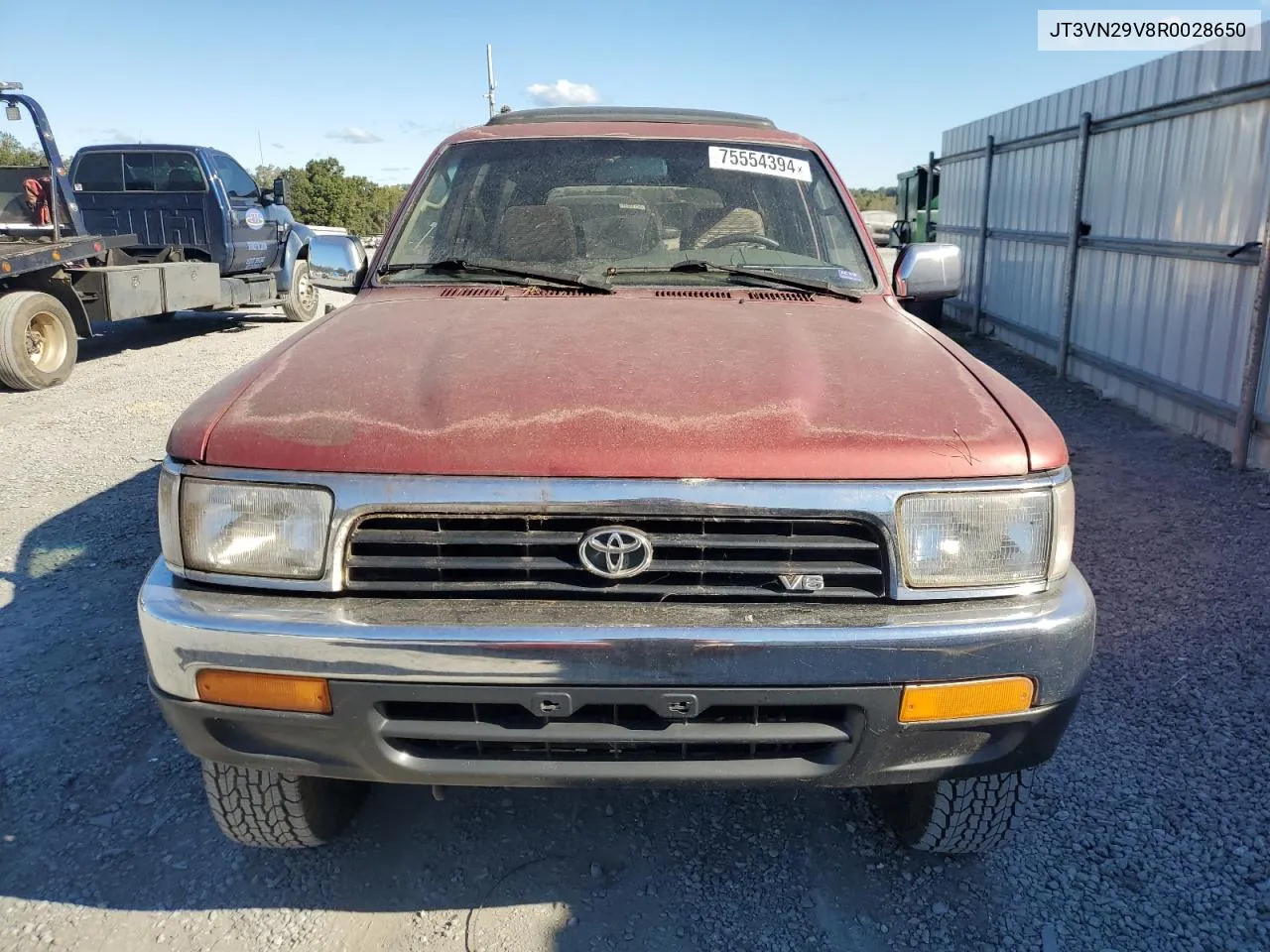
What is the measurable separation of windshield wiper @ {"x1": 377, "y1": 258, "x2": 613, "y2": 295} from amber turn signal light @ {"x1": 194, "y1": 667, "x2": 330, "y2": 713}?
1.54m

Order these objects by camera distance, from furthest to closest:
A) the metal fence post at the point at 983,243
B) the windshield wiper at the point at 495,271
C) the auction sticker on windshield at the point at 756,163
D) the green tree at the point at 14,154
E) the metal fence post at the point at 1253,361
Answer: the green tree at the point at 14,154 < the metal fence post at the point at 983,243 < the metal fence post at the point at 1253,361 < the auction sticker on windshield at the point at 756,163 < the windshield wiper at the point at 495,271

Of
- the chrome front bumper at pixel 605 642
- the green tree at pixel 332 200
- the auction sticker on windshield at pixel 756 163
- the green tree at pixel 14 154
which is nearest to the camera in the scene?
the chrome front bumper at pixel 605 642

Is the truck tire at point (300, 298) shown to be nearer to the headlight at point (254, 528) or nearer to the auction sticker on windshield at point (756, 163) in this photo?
the auction sticker on windshield at point (756, 163)

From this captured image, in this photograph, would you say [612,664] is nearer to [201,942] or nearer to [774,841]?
[774,841]

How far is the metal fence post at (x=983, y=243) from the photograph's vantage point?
37.0ft

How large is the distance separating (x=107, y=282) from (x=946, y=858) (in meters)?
9.51

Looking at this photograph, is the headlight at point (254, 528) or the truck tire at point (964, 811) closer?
the headlight at point (254, 528)

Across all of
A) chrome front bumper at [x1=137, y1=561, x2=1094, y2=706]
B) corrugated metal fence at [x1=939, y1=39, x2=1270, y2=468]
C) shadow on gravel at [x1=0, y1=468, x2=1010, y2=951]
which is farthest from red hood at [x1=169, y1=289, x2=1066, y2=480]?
corrugated metal fence at [x1=939, y1=39, x2=1270, y2=468]

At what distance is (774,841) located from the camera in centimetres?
256

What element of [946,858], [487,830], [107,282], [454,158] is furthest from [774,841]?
[107,282]

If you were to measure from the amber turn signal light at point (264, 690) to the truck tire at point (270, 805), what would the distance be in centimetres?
39

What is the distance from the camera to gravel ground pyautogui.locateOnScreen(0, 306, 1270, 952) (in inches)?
89.0

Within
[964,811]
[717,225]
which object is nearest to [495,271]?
[717,225]

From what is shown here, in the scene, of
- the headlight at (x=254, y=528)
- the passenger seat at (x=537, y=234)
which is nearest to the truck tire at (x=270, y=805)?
the headlight at (x=254, y=528)
